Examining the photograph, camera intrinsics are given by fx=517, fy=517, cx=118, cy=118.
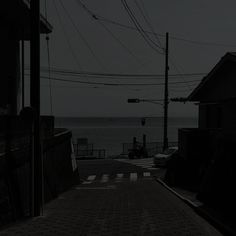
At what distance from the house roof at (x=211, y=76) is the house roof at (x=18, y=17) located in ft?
30.7

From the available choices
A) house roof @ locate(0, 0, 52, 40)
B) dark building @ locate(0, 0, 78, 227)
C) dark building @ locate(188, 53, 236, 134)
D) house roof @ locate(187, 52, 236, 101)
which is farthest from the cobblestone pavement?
house roof @ locate(187, 52, 236, 101)

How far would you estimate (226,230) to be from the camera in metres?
10.3

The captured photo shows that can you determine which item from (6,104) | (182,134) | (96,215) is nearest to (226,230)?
(96,215)

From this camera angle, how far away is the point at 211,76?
96.8 ft

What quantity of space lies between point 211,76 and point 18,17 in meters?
13.3

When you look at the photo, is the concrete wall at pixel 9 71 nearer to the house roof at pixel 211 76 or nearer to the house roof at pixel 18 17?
the house roof at pixel 18 17

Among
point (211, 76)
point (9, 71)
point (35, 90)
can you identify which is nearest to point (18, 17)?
point (9, 71)

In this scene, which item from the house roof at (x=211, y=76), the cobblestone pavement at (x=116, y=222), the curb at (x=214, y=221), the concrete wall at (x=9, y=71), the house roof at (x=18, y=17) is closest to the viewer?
the cobblestone pavement at (x=116, y=222)

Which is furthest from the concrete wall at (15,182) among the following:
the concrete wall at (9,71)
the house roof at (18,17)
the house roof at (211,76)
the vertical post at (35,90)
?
the house roof at (211,76)

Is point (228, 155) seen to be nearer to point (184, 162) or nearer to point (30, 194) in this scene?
point (30, 194)

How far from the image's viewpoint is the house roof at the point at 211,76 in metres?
25.6

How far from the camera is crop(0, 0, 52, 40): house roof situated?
17.8 meters

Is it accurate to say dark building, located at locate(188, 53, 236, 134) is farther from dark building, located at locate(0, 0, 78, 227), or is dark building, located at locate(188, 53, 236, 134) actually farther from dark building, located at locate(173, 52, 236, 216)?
A: dark building, located at locate(0, 0, 78, 227)

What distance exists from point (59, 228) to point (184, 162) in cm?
1652
